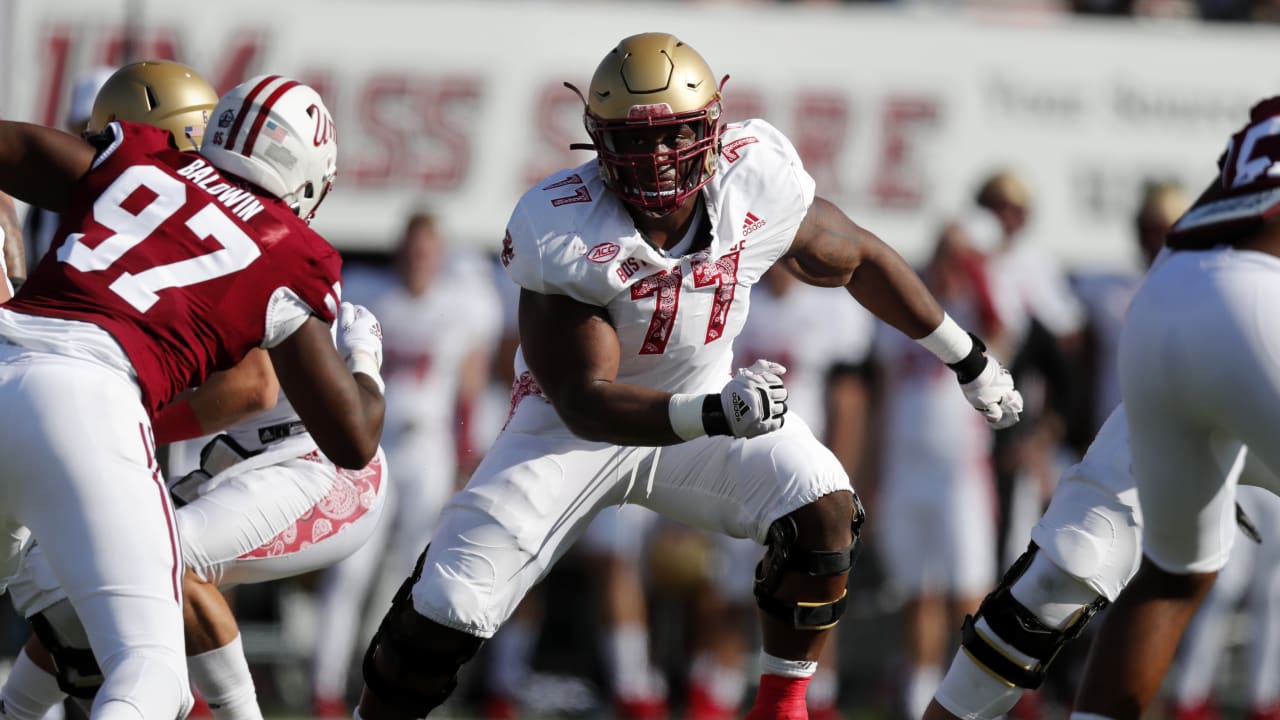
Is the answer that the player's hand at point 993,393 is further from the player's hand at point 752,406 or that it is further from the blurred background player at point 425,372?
the blurred background player at point 425,372

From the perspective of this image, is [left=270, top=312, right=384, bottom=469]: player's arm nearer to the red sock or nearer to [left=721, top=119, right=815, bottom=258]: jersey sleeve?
[left=721, top=119, right=815, bottom=258]: jersey sleeve

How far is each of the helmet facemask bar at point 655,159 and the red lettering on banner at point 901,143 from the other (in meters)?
4.16

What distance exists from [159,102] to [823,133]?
4037mm

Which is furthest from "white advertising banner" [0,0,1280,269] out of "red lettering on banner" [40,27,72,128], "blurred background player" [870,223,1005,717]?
"blurred background player" [870,223,1005,717]

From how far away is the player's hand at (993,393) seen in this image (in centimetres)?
477

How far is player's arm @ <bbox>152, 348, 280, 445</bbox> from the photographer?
4.39 metres

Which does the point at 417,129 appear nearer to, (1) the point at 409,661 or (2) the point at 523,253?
(2) the point at 523,253

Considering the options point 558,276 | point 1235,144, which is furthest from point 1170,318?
point 558,276

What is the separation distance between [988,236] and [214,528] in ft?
13.6

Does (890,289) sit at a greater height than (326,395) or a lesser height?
lesser

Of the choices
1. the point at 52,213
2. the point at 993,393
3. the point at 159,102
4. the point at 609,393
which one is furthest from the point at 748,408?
the point at 52,213

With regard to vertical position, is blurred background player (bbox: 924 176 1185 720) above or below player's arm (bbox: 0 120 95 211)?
below

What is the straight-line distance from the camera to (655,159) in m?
4.16

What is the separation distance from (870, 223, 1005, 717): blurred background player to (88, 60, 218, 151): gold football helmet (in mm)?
3416
